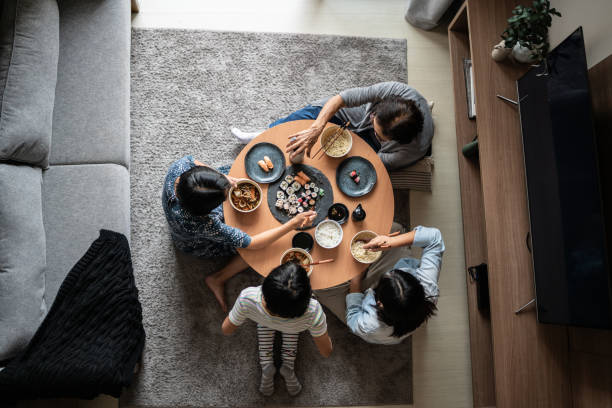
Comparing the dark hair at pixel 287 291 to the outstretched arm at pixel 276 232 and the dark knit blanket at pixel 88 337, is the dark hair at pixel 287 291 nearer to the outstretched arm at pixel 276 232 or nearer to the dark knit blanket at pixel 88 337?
the outstretched arm at pixel 276 232

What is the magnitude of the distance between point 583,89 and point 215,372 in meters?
2.37

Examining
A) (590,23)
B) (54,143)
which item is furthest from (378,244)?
(54,143)

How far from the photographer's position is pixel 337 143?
6.46 ft

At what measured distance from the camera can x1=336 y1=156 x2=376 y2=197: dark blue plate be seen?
1957 mm

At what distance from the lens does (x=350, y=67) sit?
2.64 m

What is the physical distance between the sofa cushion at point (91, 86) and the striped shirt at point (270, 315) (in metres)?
1.06

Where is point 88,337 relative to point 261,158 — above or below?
below

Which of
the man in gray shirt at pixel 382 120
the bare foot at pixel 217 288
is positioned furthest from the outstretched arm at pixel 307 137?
the bare foot at pixel 217 288

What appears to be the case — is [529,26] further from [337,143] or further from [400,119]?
[337,143]

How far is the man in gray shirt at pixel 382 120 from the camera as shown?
6.13 ft

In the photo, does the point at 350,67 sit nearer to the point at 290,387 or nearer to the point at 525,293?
the point at 525,293

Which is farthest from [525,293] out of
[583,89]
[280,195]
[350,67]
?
[350,67]

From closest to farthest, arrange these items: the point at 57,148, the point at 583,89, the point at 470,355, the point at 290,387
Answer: the point at 583,89, the point at 57,148, the point at 290,387, the point at 470,355

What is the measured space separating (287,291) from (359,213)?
0.60 metres
